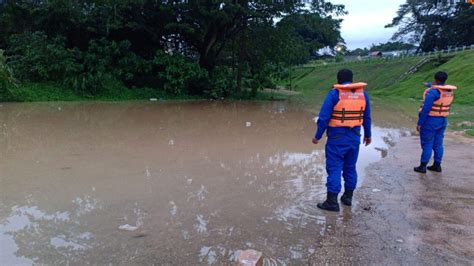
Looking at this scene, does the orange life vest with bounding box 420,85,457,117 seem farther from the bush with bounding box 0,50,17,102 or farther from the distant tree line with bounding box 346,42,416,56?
the distant tree line with bounding box 346,42,416,56

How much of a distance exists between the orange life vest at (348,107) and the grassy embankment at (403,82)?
7329mm

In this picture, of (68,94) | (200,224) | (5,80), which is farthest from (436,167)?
(68,94)

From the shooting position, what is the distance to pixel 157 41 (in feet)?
77.1

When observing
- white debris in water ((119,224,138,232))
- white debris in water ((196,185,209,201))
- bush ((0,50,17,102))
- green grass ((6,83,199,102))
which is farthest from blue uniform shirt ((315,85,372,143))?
green grass ((6,83,199,102))

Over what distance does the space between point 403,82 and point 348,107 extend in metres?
32.2

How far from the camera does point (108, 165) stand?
7.07m

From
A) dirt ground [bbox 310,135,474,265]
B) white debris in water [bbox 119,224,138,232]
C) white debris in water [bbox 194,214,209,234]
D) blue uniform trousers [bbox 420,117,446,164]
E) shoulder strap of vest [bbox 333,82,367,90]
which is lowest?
dirt ground [bbox 310,135,474,265]

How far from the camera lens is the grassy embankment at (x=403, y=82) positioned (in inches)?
729

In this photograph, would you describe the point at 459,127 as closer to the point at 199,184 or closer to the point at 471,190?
the point at 471,190

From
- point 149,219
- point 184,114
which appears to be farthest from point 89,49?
point 149,219

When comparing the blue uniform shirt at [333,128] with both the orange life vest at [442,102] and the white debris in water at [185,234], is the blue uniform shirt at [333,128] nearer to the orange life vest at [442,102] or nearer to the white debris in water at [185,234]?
the white debris in water at [185,234]

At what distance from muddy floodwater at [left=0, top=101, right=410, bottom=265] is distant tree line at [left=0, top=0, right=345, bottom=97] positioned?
10188 mm

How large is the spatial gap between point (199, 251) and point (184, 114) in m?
11.3

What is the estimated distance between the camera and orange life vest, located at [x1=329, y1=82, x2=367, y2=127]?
16.2 feet
